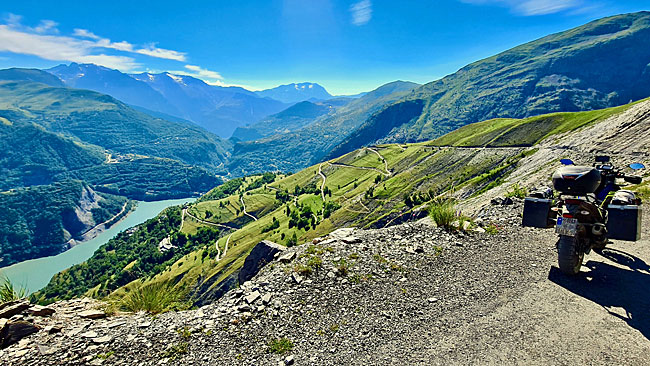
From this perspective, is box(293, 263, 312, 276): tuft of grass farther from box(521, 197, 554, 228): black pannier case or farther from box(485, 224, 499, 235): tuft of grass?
box(485, 224, 499, 235): tuft of grass

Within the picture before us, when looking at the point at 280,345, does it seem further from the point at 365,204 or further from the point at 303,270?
the point at 365,204

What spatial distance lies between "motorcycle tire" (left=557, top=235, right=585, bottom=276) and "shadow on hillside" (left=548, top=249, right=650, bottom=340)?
287mm

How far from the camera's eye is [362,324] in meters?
8.02

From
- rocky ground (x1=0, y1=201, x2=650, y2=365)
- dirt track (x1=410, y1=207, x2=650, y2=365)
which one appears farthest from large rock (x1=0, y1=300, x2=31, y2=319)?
dirt track (x1=410, y1=207, x2=650, y2=365)

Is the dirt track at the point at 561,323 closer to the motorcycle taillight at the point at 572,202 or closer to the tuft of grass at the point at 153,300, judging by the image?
the motorcycle taillight at the point at 572,202

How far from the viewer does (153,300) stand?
390 inches

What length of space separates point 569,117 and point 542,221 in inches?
5113

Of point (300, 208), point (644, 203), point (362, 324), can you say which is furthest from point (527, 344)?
point (300, 208)

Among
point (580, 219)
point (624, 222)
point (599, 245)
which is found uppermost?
point (580, 219)

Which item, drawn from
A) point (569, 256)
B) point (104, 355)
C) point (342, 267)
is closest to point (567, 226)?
point (569, 256)

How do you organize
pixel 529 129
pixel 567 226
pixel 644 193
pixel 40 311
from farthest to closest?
pixel 529 129
pixel 644 193
pixel 567 226
pixel 40 311

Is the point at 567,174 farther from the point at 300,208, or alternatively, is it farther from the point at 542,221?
the point at 300,208

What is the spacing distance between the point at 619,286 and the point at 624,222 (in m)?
2.06

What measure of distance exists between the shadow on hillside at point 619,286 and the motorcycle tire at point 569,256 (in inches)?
11.3
